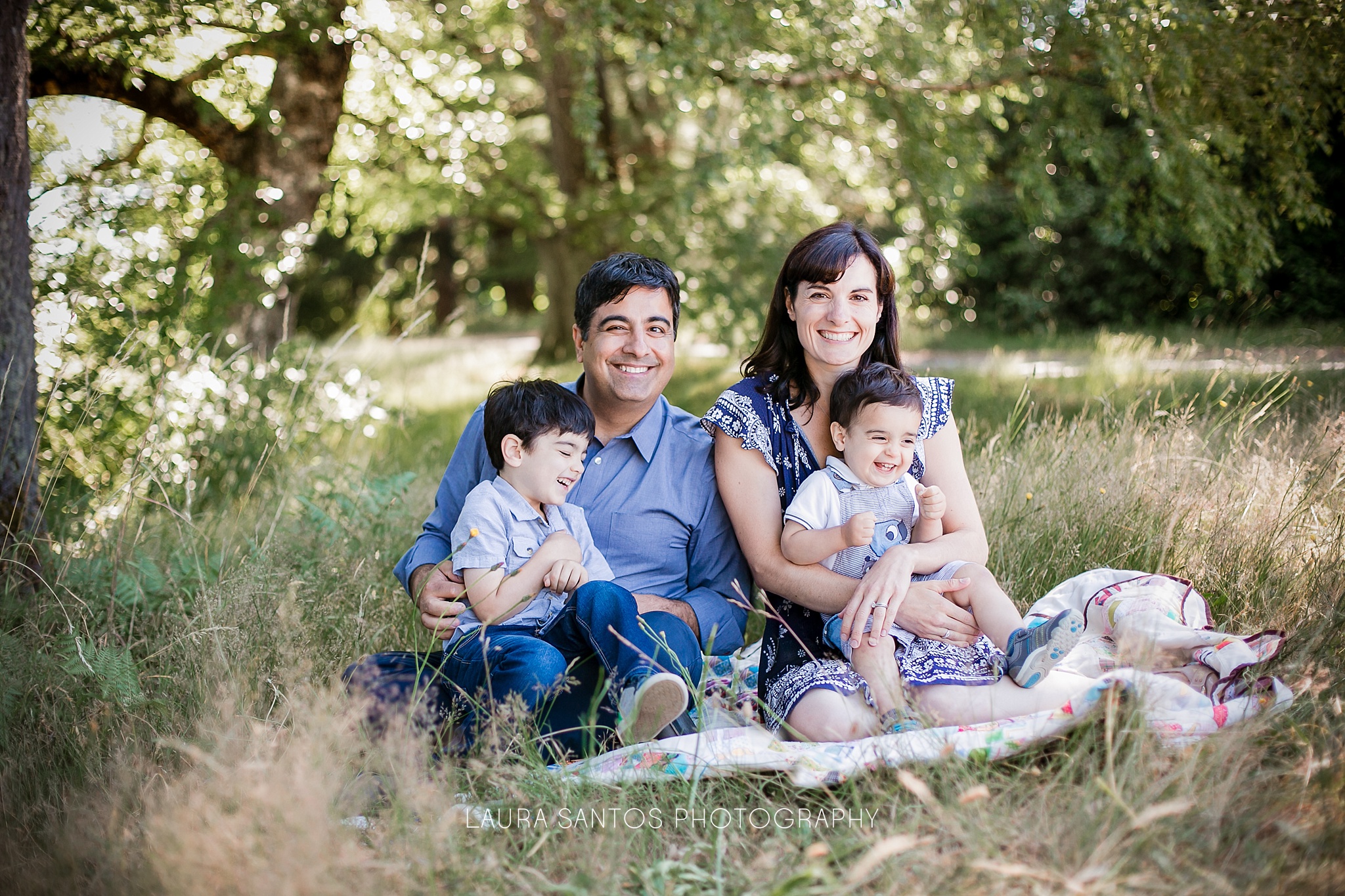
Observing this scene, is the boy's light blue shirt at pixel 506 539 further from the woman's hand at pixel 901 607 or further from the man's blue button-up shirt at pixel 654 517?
the woman's hand at pixel 901 607

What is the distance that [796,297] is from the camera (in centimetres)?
274

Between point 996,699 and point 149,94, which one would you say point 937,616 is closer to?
→ point 996,699

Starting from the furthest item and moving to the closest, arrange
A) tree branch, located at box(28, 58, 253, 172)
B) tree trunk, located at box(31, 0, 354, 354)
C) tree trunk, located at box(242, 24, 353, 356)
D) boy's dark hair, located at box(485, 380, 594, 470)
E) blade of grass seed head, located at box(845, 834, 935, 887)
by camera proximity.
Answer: tree trunk, located at box(242, 24, 353, 356)
tree trunk, located at box(31, 0, 354, 354)
tree branch, located at box(28, 58, 253, 172)
boy's dark hair, located at box(485, 380, 594, 470)
blade of grass seed head, located at box(845, 834, 935, 887)

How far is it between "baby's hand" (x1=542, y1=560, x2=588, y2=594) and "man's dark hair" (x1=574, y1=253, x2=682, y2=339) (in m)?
0.79

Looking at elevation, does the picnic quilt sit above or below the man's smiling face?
below

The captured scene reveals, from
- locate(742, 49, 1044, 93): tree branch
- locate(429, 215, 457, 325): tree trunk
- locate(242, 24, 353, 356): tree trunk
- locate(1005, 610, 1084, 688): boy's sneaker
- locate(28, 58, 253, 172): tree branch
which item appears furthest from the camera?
locate(429, 215, 457, 325): tree trunk

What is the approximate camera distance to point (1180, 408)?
404 centimetres

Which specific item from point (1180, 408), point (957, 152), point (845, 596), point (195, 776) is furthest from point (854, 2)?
point (195, 776)

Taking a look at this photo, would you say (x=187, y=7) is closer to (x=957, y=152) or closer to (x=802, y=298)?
(x=802, y=298)

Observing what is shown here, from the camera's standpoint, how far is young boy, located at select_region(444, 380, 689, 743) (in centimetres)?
224

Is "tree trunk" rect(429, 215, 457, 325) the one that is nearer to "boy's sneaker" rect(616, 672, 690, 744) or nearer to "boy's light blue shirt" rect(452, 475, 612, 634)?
"boy's light blue shirt" rect(452, 475, 612, 634)

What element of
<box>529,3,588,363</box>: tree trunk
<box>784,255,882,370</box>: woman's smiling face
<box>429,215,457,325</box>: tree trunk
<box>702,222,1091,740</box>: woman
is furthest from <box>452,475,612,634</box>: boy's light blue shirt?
<box>429,215,457,325</box>: tree trunk

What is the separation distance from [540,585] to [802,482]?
83cm

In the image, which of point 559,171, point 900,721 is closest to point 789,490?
point 900,721
